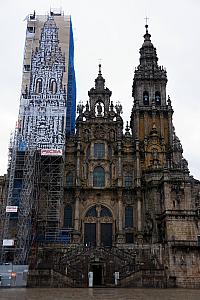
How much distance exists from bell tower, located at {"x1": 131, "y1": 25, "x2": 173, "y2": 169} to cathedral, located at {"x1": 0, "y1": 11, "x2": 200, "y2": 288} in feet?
0.44

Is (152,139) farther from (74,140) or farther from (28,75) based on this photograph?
(28,75)

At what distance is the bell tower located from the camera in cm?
4715

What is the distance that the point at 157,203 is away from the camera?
42625 mm

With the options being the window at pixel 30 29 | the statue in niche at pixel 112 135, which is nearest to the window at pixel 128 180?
the statue in niche at pixel 112 135

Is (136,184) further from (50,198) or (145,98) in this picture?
(145,98)

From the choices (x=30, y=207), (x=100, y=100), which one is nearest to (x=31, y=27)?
(x=100, y=100)

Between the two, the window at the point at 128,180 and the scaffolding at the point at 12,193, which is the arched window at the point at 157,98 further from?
the scaffolding at the point at 12,193

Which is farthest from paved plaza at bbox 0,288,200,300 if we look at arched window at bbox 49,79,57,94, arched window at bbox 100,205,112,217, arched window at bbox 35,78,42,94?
arched window at bbox 49,79,57,94

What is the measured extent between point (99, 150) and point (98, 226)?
9.57 m

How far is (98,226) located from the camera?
43188mm

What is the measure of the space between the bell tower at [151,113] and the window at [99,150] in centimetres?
443

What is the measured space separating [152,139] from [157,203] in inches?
353

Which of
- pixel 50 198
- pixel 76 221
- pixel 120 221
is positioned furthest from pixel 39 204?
pixel 120 221

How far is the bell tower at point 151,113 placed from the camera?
4715cm
